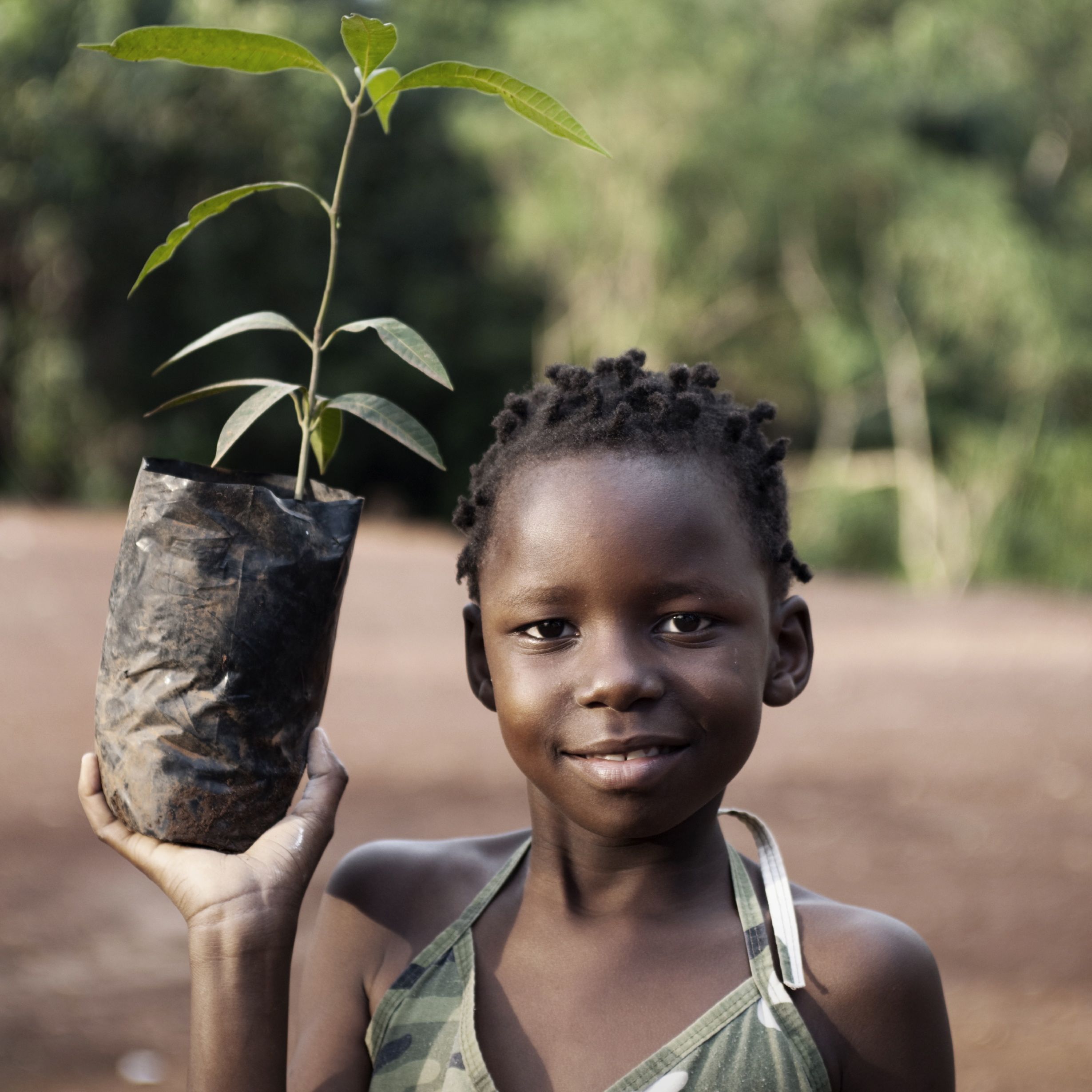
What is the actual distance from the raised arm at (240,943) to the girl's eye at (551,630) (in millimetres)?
345

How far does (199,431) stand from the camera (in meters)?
19.0

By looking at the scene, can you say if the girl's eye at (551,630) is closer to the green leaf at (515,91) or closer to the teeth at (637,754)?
the teeth at (637,754)

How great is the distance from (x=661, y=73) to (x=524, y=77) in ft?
6.93

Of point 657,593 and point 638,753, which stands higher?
point 657,593

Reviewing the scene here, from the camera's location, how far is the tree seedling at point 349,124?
1.46 metres

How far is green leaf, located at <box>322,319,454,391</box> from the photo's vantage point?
4.86 ft

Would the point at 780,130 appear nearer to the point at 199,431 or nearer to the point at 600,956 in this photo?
the point at 199,431

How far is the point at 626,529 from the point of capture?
144 cm

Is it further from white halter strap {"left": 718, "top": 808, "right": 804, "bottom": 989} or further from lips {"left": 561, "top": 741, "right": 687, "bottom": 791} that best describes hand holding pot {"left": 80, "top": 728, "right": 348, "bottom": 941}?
white halter strap {"left": 718, "top": 808, "right": 804, "bottom": 989}

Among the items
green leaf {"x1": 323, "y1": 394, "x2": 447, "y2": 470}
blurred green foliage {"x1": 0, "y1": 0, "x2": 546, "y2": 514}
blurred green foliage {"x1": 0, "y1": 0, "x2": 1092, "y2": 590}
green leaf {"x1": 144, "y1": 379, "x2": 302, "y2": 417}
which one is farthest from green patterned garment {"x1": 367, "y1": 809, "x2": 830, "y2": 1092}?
blurred green foliage {"x1": 0, "y1": 0, "x2": 1092, "y2": 590}

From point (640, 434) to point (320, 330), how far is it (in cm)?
41

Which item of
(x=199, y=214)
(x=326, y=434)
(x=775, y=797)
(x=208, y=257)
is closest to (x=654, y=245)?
(x=208, y=257)

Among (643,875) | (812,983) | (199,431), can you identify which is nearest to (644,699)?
(643,875)

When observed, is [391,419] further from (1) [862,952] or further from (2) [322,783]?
(1) [862,952]
